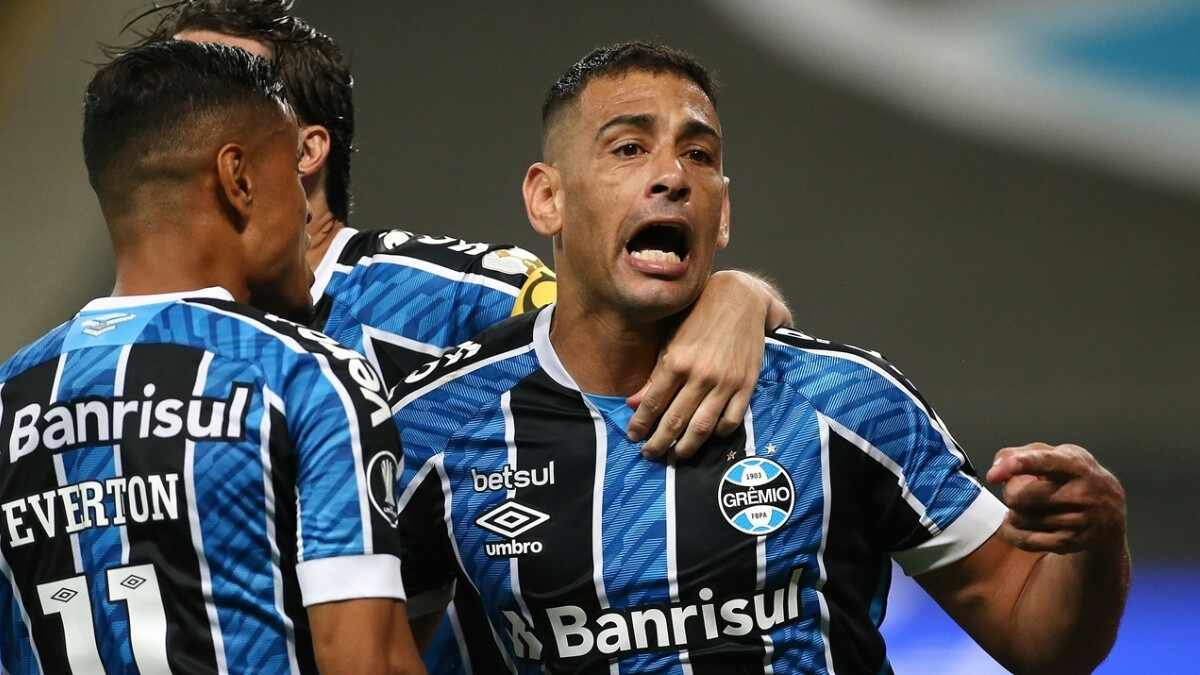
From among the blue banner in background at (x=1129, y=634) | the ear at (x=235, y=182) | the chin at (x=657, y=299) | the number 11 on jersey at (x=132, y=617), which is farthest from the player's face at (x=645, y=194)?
the blue banner in background at (x=1129, y=634)

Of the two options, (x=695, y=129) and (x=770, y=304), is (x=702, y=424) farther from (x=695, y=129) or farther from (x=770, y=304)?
(x=695, y=129)

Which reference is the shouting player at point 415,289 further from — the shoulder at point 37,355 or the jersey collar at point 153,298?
the shoulder at point 37,355

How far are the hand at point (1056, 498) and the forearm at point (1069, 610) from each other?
0.10m

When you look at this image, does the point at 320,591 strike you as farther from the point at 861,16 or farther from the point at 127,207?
the point at 861,16

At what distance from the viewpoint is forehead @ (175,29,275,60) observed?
293 centimetres

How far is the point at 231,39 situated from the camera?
2953 millimetres

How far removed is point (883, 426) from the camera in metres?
2.13

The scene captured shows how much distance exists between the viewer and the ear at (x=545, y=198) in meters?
2.42

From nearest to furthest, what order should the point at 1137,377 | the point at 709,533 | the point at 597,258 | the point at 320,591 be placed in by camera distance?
the point at 320,591 → the point at 709,533 → the point at 597,258 → the point at 1137,377

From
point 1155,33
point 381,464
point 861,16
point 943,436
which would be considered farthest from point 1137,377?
point 381,464

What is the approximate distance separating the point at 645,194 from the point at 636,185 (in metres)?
0.03

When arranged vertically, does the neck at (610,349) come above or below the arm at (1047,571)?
above

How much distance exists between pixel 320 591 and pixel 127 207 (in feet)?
1.90

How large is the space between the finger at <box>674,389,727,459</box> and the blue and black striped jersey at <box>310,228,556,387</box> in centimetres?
61
